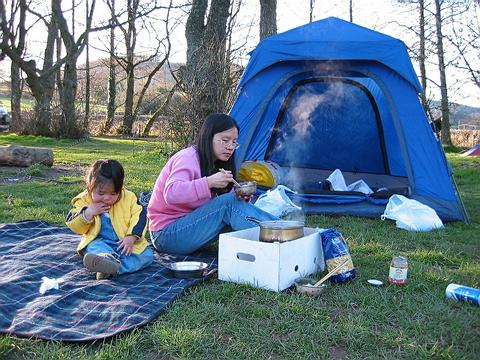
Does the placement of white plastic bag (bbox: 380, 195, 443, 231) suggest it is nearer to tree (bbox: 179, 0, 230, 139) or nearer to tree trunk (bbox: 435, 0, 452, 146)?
tree (bbox: 179, 0, 230, 139)

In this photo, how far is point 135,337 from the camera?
209cm

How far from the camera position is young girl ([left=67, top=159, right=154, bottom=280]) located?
2840 millimetres

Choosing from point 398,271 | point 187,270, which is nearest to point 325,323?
point 398,271

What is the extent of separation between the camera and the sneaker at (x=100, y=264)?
2.74 metres

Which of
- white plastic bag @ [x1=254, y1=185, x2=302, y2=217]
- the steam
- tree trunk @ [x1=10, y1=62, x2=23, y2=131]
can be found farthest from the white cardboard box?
tree trunk @ [x1=10, y1=62, x2=23, y2=131]

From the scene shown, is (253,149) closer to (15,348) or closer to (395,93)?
(395,93)

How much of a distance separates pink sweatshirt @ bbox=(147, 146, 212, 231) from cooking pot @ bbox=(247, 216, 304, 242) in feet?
1.41

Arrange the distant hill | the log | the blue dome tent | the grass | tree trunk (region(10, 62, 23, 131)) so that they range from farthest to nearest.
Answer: the distant hill → tree trunk (region(10, 62, 23, 131)) → the log → the blue dome tent → the grass

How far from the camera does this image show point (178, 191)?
301 cm

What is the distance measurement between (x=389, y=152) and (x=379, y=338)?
14.5 ft

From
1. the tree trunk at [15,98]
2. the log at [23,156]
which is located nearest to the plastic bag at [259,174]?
the log at [23,156]

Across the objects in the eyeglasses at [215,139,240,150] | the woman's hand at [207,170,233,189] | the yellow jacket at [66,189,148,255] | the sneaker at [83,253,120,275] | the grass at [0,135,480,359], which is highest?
the eyeglasses at [215,139,240,150]

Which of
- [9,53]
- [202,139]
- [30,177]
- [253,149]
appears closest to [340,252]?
[202,139]

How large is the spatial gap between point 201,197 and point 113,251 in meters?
0.58
